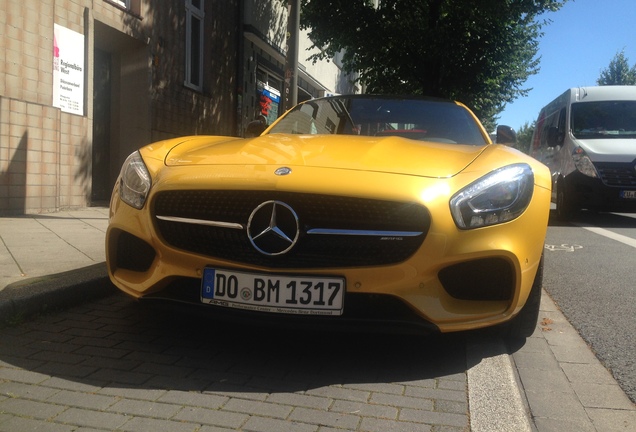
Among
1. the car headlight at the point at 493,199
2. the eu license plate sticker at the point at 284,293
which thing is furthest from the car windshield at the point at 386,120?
the eu license plate sticker at the point at 284,293

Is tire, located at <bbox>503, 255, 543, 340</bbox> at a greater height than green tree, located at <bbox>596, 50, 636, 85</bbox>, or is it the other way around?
green tree, located at <bbox>596, 50, 636, 85</bbox>

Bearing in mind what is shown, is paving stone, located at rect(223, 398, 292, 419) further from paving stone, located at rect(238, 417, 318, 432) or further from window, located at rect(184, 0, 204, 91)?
window, located at rect(184, 0, 204, 91)

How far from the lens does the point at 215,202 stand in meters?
3.07

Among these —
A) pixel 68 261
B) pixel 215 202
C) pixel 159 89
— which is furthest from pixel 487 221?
pixel 159 89

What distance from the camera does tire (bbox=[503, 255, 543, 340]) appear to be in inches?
132

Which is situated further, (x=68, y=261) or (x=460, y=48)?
(x=460, y=48)

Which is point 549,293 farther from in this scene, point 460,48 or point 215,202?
point 460,48

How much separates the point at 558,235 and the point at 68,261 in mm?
6440

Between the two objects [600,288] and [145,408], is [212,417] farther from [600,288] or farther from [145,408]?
[600,288]

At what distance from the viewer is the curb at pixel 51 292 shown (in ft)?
11.6

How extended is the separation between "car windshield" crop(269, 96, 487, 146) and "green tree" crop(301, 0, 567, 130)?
37.5 ft

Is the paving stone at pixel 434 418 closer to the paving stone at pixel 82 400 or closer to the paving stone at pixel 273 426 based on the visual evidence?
the paving stone at pixel 273 426

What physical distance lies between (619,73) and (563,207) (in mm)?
46754

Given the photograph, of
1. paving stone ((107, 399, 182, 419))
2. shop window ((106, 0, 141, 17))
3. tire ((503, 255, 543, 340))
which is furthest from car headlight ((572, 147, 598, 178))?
paving stone ((107, 399, 182, 419))
